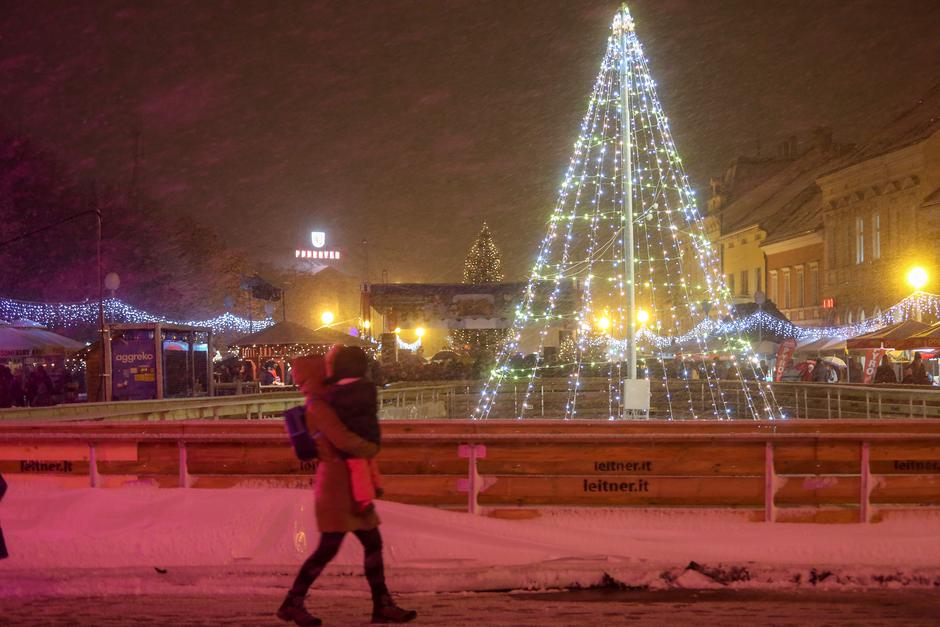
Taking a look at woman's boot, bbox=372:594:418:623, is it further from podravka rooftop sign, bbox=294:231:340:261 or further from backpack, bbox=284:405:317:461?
podravka rooftop sign, bbox=294:231:340:261

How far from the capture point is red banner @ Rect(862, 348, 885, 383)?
32.7m

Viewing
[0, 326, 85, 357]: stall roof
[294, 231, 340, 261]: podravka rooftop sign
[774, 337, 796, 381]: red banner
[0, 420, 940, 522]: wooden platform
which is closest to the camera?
[0, 420, 940, 522]: wooden platform

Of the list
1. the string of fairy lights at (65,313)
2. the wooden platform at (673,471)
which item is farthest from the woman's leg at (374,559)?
the string of fairy lights at (65,313)

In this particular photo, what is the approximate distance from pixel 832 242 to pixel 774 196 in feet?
52.2

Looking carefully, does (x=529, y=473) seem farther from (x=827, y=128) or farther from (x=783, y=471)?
(x=827, y=128)

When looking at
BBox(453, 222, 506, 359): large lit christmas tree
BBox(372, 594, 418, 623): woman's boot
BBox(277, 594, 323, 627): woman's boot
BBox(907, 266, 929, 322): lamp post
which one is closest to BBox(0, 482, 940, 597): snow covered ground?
BBox(372, 594, 418, 623): woman's boot

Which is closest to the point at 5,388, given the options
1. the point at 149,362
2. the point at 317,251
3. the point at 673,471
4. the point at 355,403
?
the point at 149,362

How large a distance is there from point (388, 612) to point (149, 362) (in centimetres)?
2106

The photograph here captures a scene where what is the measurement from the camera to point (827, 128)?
6191 cm

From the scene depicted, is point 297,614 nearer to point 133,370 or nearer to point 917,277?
point 133,370

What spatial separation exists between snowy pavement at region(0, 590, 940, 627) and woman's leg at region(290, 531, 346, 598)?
0.45 m

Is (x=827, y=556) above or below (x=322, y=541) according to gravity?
below

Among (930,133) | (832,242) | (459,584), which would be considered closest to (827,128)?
(832,242)

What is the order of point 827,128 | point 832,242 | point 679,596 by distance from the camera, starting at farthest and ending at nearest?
point 827,128, point 832,242, point 679,596
